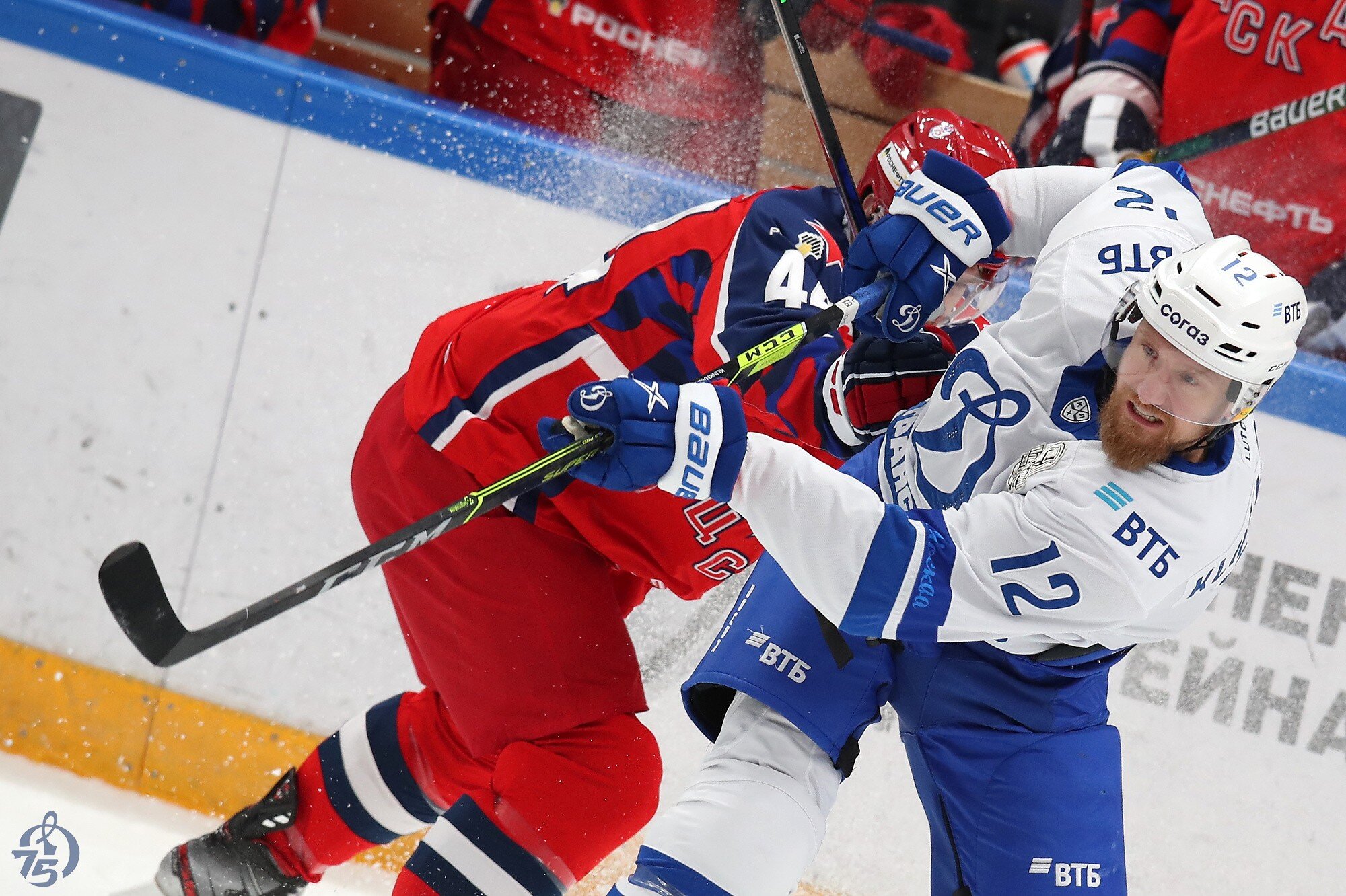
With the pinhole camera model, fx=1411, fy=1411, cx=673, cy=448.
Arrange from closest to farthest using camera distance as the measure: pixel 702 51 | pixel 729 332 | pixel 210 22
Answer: pixel 729 332, pixel 210 22, pixel 702 51

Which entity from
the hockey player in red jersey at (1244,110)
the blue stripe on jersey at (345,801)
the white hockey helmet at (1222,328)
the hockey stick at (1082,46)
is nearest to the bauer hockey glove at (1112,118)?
the hockey player in red jersey at (1244,110)

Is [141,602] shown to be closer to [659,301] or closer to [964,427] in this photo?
[659,301]

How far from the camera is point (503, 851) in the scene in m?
1.88

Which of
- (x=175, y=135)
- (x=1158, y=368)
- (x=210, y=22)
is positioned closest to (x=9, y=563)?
(x=175, y=135)

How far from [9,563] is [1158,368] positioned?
2084 millimetres

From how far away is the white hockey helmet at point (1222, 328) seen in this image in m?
1.51

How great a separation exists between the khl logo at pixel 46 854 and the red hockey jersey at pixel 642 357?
1.01m

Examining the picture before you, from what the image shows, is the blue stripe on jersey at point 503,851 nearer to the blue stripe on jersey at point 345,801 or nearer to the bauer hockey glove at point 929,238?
the blue stripe on jersey at point 345,801

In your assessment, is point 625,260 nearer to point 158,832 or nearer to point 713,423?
point 713,423

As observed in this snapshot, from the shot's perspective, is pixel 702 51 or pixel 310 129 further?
pixel 702 51

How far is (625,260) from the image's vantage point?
1966mm

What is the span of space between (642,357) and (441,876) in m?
0.75

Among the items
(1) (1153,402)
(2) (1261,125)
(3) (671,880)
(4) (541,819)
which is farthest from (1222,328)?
(2) (1261,125)

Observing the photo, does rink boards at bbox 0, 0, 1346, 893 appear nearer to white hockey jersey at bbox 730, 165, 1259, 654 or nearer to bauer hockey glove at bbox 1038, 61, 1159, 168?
bauer hockey glove at bbox 1038, 61, 1159, 168
